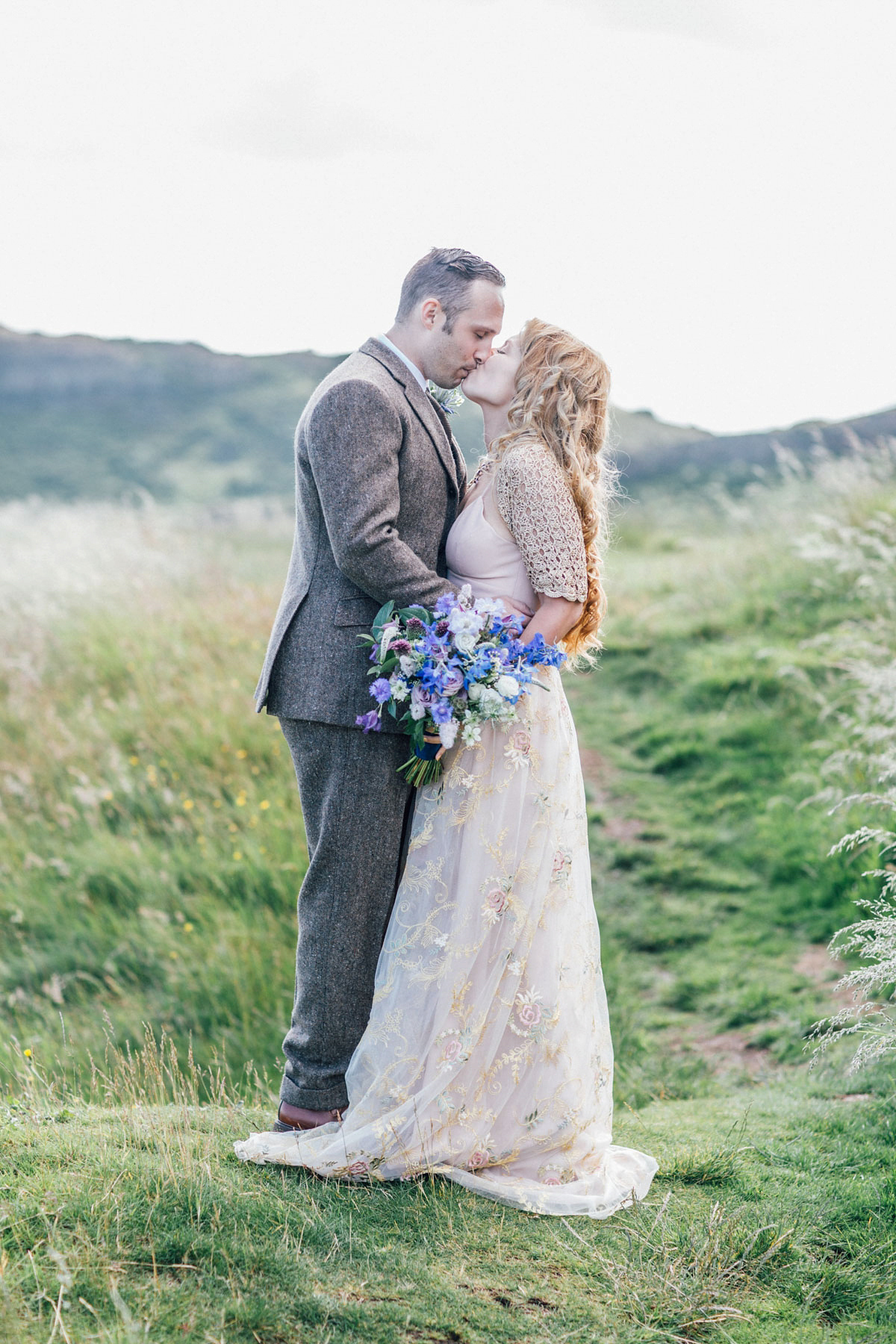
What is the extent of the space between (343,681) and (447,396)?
1.03 metres

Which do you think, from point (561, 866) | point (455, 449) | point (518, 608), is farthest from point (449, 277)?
point (561, 866)

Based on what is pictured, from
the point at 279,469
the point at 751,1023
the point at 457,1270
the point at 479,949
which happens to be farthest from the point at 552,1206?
the point at 279,469

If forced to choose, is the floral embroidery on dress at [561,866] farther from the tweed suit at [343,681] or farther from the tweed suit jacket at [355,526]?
the tweed suit jacket at [355,526]

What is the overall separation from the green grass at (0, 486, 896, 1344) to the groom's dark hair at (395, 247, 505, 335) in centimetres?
236

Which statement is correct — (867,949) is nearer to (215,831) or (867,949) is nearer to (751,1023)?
(751,1023)

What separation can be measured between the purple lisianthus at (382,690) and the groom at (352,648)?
0.54 feet

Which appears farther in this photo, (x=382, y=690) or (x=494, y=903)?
(x=494, y=903)

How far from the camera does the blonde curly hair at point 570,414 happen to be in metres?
3.18

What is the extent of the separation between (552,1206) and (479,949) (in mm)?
691

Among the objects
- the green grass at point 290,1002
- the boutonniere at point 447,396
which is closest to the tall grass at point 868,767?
the green grass at point 290,1002

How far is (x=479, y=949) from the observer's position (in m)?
3.11

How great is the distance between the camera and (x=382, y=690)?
2.89 meters

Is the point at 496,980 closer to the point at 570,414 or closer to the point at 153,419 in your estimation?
the point at 570,414

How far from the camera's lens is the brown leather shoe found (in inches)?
124
